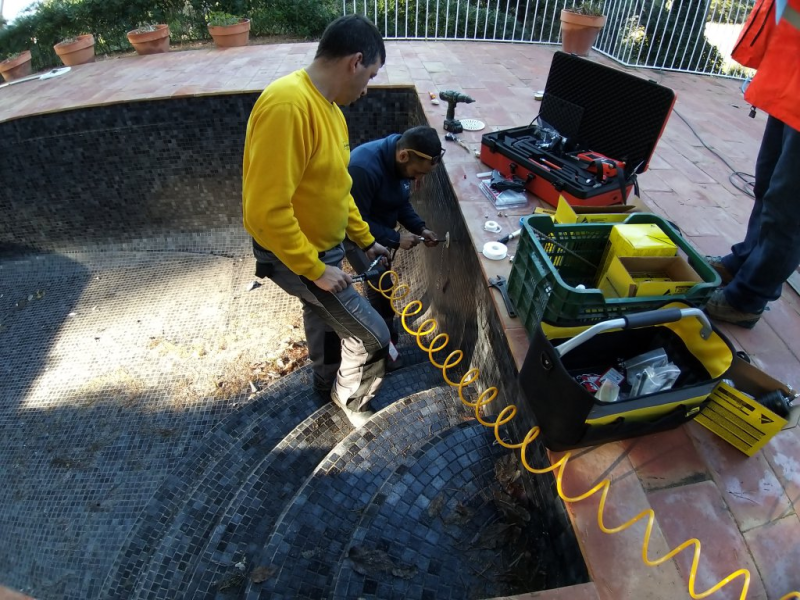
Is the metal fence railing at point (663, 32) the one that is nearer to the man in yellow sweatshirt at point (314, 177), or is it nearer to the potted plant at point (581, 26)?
the potted plant at point (581, 26)

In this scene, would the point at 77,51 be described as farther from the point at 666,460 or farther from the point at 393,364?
the point at 666,460

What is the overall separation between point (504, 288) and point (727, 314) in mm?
1159

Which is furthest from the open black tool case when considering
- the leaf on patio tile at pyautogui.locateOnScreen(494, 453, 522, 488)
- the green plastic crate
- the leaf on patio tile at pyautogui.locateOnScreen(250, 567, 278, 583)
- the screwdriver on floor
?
the leaf on patio tile at pyautogui.locateOnScreen(250, 567, 278, 583)

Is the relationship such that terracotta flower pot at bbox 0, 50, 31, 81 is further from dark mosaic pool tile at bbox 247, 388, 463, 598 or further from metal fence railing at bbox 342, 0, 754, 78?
dark mosaic pool tile at bbox 247, 388, 463, 598

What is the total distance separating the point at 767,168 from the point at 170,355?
168 inches

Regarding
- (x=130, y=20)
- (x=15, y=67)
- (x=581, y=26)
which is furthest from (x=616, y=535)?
(x=130, y=20)

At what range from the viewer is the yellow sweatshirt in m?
1.66

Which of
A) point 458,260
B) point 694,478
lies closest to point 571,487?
point 694,478

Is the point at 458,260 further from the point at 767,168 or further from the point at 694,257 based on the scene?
the point at 767,168

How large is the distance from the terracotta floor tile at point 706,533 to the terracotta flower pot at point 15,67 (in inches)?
324

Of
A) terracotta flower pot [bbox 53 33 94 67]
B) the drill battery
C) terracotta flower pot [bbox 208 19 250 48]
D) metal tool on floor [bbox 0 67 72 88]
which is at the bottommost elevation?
metal tool on floor [bbox 0 67 72 88]

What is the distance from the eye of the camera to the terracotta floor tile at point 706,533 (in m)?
1.46

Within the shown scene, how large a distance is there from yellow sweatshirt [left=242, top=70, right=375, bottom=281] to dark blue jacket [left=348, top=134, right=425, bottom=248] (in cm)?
63

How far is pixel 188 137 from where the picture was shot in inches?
187
